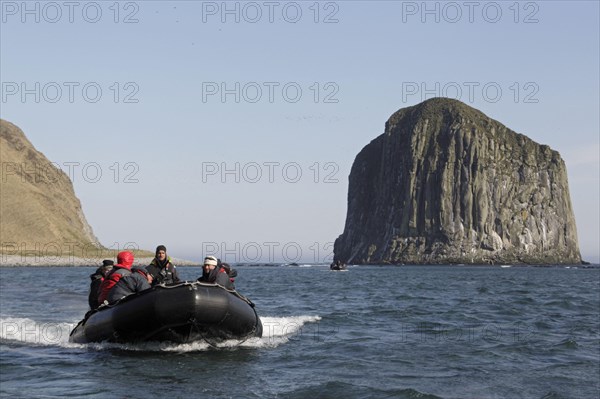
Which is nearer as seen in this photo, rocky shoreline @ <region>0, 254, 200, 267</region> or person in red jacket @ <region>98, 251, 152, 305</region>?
person in red jacket @ <region>98, 251, 152, 305</region>

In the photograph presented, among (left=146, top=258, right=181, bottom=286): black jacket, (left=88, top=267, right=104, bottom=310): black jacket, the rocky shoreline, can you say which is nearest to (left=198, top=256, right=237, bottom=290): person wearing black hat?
(left=146, top=258, right=181, bottom=286): black jacket

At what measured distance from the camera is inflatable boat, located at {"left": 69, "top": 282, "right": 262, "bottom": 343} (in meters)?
18.2

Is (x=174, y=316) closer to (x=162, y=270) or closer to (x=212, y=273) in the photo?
(x=212, y=273)

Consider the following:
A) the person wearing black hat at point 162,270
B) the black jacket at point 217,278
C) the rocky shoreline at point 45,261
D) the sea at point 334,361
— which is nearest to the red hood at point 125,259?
the person wearing black hat at point 162,270

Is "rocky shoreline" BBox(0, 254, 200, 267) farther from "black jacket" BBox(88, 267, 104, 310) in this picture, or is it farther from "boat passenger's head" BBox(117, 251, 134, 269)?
"boat passenger's head" BBox(117, 251, 134, 269)

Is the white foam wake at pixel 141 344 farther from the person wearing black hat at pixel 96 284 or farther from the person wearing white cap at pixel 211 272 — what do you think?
the person wearing white cap at pixel 211 272

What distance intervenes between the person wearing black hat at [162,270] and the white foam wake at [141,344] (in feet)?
5.49

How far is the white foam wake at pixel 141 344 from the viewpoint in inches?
757

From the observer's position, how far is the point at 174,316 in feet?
60.1

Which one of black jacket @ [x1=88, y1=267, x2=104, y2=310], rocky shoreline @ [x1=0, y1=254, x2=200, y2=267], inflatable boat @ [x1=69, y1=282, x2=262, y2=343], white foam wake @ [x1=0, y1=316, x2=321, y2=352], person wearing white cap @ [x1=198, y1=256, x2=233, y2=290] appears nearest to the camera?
inflatable boat @ [x1=69, y1=282, x2=262, y2=343]

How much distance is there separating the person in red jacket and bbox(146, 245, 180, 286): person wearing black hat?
0.18m

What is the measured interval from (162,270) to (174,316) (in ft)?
7.48

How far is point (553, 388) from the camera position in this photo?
611 inches

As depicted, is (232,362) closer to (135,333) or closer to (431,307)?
(135,333)
